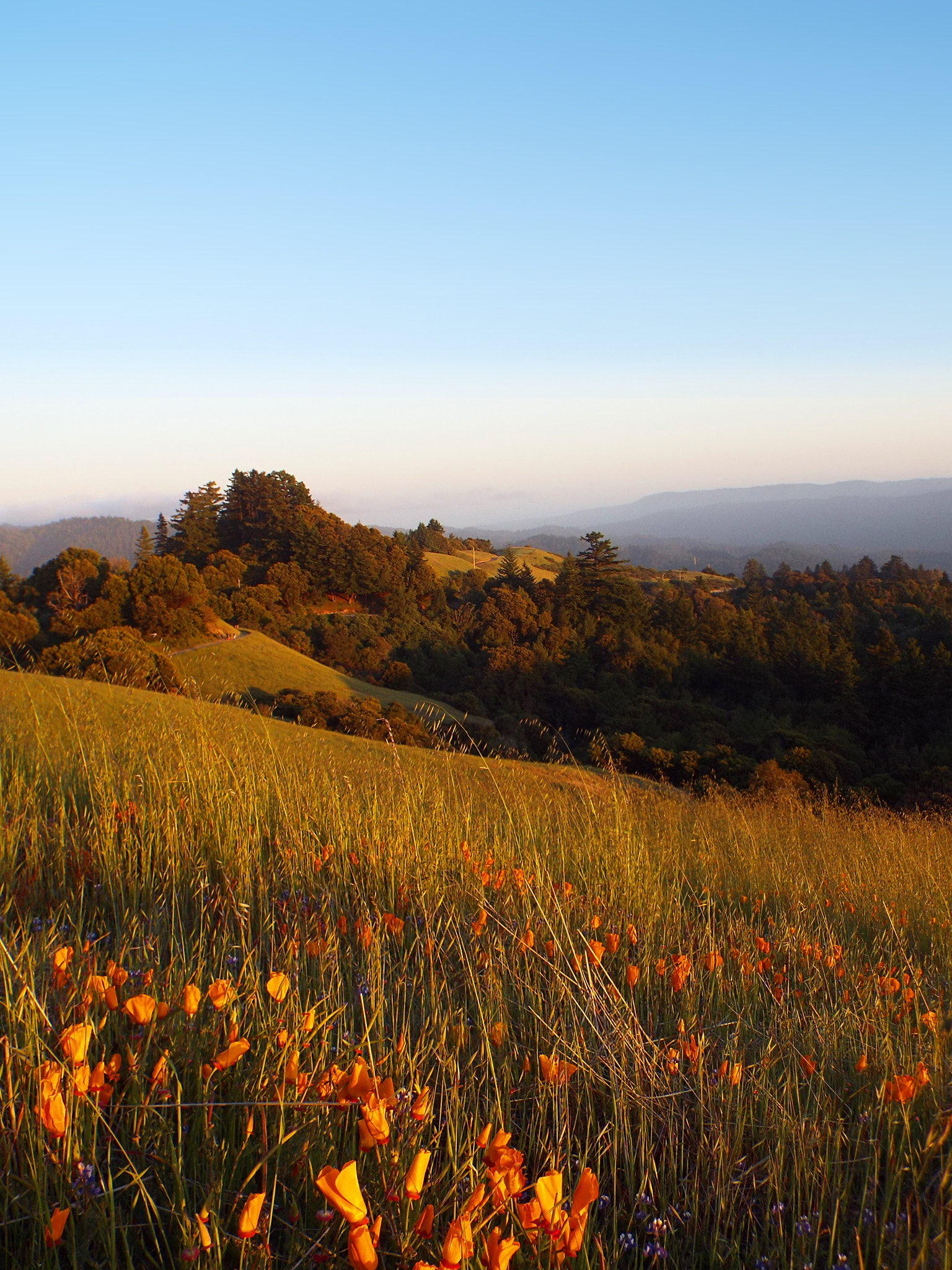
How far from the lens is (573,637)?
45625 millimetres

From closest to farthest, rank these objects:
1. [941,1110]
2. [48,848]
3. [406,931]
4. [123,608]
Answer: [941,1110]
[406,931]
[48,848]
[123,608]

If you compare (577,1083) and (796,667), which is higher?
(577,1083)

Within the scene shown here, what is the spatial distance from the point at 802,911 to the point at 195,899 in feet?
8.20

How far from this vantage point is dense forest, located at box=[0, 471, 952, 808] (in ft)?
86.0

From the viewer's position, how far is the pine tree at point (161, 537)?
60.9 m

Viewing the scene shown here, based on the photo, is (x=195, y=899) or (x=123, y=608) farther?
(x=123, y=608)

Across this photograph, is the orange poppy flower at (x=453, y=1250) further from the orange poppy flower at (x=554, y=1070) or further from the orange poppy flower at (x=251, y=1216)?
the orange poppy flower at (x=554, y=1070)

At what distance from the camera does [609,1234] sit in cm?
128

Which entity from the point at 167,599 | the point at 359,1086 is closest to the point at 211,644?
the point at 167,599

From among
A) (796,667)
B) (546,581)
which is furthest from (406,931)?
(546,581)

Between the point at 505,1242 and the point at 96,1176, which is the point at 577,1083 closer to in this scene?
the point at 505,1242

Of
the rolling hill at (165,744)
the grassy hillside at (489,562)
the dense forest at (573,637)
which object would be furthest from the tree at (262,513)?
the rolling hill at (165,744)

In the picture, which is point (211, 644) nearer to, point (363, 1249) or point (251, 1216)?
point (251, 1216)

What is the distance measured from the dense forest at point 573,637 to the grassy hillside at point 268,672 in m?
2.12
